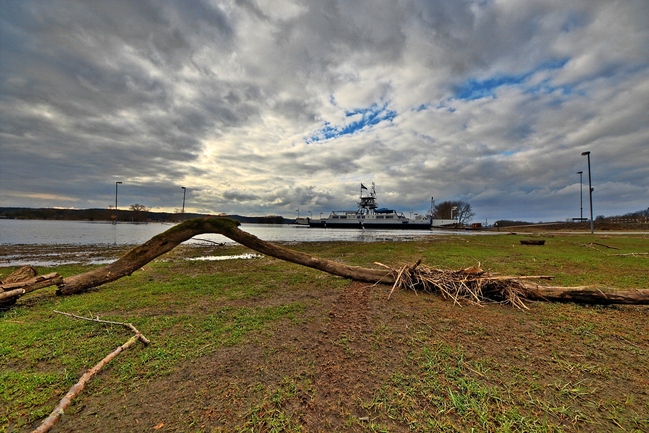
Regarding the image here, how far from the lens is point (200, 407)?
2.66 meters

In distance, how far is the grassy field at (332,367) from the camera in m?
2.49

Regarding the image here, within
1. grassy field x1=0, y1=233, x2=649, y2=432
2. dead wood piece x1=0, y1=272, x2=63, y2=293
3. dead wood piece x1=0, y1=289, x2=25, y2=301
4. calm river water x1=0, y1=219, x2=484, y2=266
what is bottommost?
calm river water x1=0, y1=219, x2=484, y2=266

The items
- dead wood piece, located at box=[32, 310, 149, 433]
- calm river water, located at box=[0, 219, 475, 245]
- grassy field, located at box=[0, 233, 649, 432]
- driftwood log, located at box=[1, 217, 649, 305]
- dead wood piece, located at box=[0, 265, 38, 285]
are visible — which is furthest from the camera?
calm river water, located at box=[0, 219, 475, 245]

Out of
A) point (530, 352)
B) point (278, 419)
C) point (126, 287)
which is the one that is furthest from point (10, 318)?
point (530, 352)

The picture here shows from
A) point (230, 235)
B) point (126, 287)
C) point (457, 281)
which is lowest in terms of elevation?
point (126, 287)

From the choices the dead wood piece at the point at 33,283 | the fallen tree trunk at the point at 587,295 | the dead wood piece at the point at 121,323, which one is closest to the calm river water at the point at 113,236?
the dead wood piece at the point at 33,283

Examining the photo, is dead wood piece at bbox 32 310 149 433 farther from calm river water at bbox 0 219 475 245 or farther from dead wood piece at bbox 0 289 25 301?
calm river water at bbox 0 219 475 245

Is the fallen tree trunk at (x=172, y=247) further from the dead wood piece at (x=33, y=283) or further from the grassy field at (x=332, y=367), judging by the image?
the grassy field at (x=332, y=367)

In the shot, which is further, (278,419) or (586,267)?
(586,267)

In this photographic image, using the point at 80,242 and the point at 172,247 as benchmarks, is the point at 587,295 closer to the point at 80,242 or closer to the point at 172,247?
the point at 172,247

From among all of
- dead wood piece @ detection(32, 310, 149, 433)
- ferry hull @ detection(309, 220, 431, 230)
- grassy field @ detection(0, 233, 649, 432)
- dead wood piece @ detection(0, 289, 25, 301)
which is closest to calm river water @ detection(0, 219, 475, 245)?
dead wood piece @ detection(0, 289, 25, 301)

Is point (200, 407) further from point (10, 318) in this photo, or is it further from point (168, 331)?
point (10, 318)

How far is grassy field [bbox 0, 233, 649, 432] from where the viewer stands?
249 centimetres

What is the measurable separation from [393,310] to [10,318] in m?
7.53
